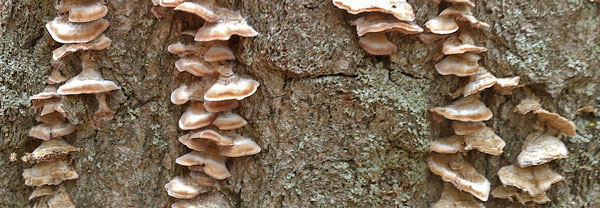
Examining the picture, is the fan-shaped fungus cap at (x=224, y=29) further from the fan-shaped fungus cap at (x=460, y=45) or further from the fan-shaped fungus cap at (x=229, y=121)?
the fan-shaped fungus cap at (x=460, y=45)

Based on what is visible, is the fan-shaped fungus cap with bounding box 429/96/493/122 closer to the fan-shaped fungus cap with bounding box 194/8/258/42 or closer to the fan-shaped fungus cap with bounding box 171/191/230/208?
the fan-shaped fungus cap with bounding box 194/8/258/42

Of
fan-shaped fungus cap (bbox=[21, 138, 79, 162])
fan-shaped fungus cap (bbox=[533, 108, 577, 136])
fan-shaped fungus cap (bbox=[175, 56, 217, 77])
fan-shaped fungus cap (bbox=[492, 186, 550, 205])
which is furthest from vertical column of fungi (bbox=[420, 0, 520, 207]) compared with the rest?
fan-shaped fungus cap (bbox=[21, 138, 79, 162])

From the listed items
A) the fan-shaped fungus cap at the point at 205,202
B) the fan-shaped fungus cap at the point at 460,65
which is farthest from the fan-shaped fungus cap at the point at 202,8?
the fan-shaped fungus cap at the point at 460,65

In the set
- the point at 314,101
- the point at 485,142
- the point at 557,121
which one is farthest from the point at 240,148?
the point at 557,121

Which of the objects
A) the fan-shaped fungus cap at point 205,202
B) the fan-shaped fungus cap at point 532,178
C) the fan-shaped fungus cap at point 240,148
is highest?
the fan-shaped fungus cap at point 240,148

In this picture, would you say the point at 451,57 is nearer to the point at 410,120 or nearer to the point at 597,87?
the point at 410,120

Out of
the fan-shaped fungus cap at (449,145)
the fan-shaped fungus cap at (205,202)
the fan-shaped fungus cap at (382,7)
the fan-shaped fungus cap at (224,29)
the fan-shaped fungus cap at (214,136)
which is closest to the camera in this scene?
the fan-shaped fungus cap at (382,7)
